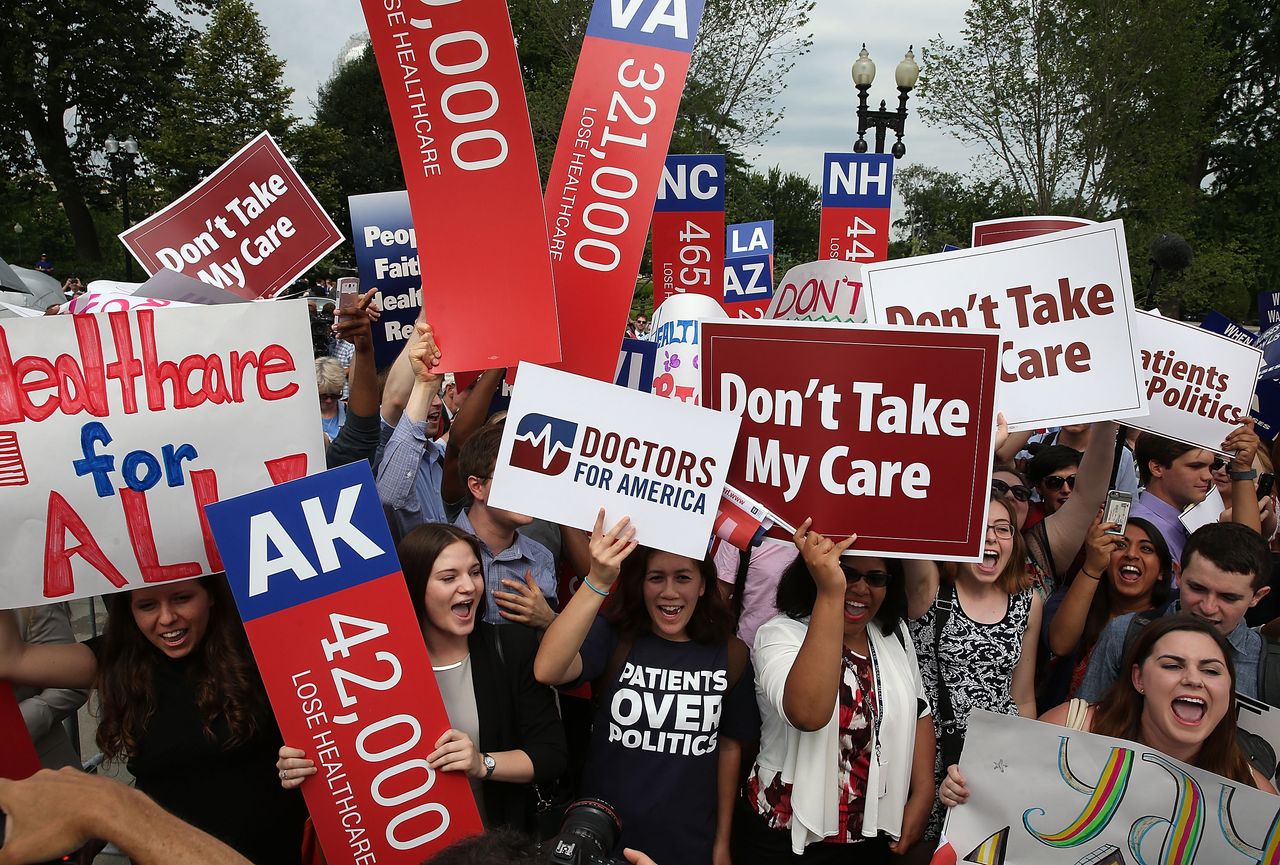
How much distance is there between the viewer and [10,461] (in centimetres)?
250

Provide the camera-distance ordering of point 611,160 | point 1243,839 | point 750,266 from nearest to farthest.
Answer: point 1243,839 < point 611,160 < point 750,266

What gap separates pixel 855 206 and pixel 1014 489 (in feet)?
11.3

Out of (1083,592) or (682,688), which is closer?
(682,688)

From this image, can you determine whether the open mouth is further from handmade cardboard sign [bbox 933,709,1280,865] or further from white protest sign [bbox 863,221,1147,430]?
white protest sign [bbox 863,221,1147,430]

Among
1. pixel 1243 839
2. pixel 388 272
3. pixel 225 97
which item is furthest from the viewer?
pixel 225 97

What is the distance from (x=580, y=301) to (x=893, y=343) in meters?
1.65

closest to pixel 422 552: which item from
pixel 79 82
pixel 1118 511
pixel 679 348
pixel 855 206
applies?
pixel 679 348

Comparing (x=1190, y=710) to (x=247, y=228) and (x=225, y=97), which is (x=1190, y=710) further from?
(x=225, y=97)

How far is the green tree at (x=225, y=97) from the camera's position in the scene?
31.5 m

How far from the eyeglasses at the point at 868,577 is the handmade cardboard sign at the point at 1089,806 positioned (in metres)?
0.48

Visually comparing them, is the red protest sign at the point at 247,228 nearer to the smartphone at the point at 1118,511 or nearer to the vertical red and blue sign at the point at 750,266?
the smartphone at the point at 1118,511

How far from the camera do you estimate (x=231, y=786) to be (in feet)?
8.52

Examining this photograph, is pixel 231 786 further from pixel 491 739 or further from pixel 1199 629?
pixel 1199 629

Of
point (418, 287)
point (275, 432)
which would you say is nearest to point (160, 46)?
point (418, 287)
